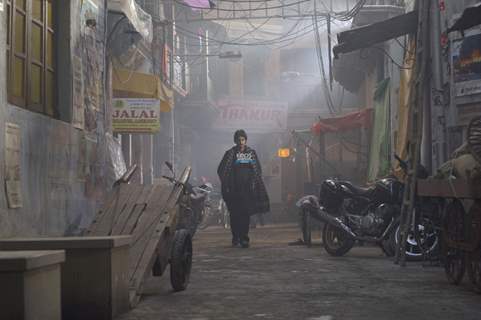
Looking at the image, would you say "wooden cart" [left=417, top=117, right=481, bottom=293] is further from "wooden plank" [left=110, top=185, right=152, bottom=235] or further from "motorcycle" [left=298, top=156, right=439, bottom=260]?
"wooden plank" [left=110, top=185, right=152, bottom=235]

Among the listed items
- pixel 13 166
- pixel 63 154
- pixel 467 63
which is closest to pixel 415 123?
pixel 467 63

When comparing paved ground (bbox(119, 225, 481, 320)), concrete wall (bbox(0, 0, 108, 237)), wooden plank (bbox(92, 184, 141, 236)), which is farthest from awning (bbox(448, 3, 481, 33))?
concrete wall (bbox(0, 0, 108, 237))

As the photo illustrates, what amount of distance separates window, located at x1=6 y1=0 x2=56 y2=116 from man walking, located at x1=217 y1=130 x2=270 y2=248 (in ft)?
14.9

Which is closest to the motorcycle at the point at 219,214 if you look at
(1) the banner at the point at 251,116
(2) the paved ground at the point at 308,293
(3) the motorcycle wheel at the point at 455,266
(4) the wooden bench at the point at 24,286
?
(1) the banner at the point at 251,116

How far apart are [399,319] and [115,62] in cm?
1111

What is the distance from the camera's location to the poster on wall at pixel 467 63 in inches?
390

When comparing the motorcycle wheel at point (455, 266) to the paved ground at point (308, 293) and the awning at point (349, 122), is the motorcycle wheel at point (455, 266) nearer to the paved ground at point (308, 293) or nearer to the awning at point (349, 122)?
the paved ground at point (308, 293)

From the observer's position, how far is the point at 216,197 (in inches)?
907

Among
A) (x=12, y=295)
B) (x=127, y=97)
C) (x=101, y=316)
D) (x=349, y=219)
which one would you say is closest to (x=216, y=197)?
(x=127, y=97)

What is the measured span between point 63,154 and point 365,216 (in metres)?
4.64

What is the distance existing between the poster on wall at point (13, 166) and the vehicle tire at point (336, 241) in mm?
5153

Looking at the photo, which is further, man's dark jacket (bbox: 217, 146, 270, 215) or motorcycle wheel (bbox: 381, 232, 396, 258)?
man's dark jacket (bbox: 217, 146, 270, 215)

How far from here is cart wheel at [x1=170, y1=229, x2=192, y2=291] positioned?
6566mm

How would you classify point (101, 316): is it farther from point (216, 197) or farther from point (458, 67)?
point (216, 197)
